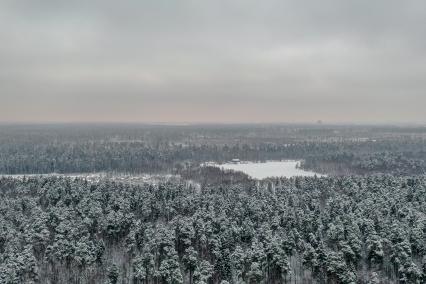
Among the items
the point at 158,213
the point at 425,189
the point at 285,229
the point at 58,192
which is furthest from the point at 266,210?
the point at 58,192

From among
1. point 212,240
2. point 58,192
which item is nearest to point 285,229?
point 212,240

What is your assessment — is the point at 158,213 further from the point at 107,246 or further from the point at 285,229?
the point at 285,229

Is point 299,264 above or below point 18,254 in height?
below

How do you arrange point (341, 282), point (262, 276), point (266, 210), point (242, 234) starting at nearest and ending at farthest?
point (341, 282) → point (262, 276) → point (242, 234) → point (266, 210)

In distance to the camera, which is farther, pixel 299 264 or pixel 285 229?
pixel 285 229

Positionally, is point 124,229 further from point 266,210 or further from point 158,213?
point 266,210

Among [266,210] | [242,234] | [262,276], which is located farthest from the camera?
[266,210]
